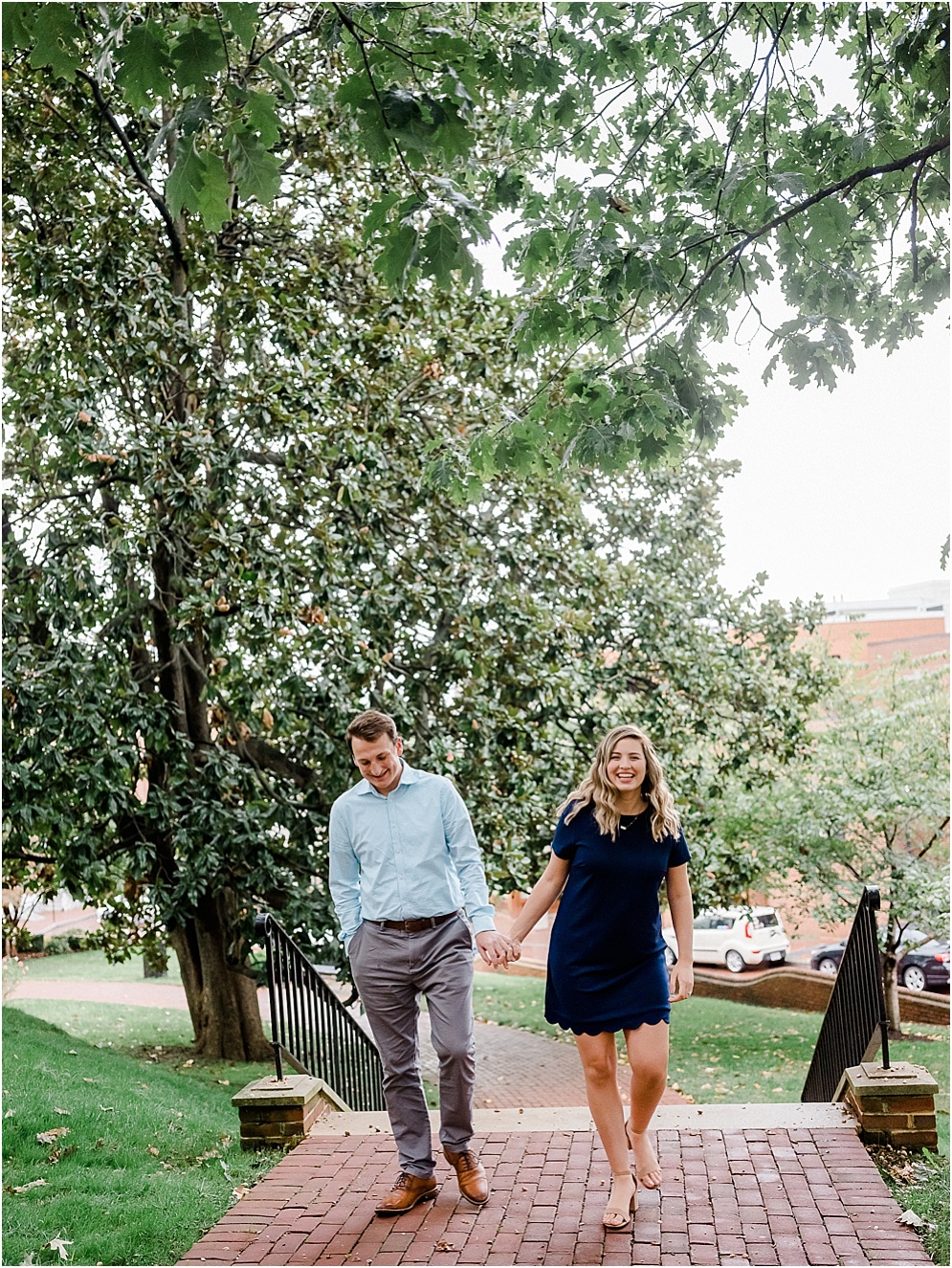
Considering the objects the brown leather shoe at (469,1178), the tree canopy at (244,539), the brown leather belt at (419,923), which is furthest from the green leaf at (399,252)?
the tree canopy at (244,539)

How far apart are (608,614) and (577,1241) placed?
27.1ft

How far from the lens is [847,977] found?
632 centimetres

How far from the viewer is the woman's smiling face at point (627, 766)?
13.8 feet

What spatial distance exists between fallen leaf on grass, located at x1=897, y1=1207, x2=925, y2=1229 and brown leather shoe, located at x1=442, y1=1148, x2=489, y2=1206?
1.68 metres

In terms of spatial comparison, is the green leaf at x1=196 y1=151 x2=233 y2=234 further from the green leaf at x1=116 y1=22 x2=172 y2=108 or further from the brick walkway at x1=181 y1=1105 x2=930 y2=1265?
the brick walkway at x1=181 y1=1105 x2=930 y2=1265

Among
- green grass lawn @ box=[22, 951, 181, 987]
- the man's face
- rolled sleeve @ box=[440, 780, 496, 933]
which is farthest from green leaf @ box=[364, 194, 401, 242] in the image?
green grass lawn @ box=[22, 951, 181, 987]

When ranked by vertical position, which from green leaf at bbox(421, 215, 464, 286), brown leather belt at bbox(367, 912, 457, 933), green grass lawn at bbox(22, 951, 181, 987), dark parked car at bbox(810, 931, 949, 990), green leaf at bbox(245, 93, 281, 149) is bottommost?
green grass lawn at bbox(22, 951, 181, 987)

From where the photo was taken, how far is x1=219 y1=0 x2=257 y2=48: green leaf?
3.59 metres

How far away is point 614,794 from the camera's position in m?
4.25

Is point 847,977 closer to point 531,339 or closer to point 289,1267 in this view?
point 289,1267

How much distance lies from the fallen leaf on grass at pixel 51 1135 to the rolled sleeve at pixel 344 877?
9.17ft

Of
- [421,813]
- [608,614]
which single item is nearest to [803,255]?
[421,813]

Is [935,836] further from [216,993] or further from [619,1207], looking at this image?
[619,1207]

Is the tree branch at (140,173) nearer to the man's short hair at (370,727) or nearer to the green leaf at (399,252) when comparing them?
the green leaf at (399,252)
